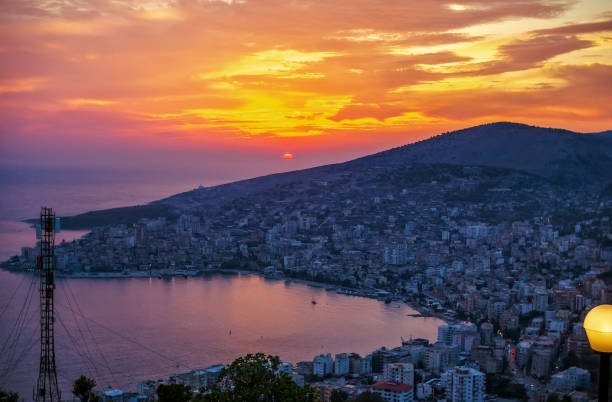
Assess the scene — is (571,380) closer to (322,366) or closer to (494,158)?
(322,366)

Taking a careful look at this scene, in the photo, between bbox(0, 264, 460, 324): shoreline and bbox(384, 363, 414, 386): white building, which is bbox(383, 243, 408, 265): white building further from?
bbox(384, 363, 414, 386): white building

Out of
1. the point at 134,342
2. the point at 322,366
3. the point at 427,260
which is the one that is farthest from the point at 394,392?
the point at 427,260

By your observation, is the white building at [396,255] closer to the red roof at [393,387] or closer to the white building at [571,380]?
the white building at [571,380]

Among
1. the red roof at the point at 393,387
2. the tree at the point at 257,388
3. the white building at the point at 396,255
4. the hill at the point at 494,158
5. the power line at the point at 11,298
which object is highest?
the hill at the point at 494,158

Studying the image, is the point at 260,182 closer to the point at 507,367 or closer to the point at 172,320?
the point at 172,320

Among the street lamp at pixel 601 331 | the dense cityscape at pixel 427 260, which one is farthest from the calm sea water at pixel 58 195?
the street lamp at pixel 601 331

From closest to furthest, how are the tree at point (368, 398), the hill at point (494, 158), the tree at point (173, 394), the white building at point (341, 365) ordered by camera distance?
1. the tree at point (173, 394)
2. the tree at point (368, 398)
3. the white building at point (341, 365)
4. the hill at point (494, 158)

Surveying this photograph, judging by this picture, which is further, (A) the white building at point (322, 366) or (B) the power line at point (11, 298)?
(B) the power line at point (11, 298)
